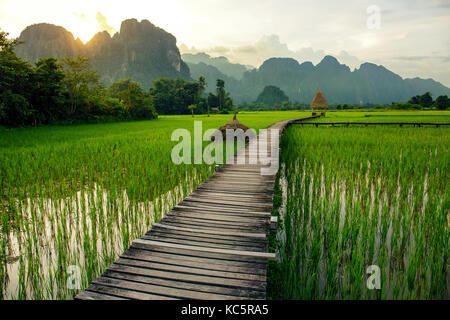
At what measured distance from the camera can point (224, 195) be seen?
12.4 feet

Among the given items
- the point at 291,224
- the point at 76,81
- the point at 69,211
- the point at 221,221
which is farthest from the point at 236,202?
the point at 76,81

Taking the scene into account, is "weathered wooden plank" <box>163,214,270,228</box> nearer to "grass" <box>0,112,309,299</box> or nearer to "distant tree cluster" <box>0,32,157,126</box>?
"grass" <box>0,112,309,299</box>

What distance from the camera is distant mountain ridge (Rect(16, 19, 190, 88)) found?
75.2m

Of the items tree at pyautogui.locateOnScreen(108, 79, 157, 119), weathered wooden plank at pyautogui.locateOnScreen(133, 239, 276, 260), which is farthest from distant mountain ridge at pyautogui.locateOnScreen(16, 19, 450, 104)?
weathered wooden plank at pyautogui.locateOnScreen(133, 239, 276, 260)

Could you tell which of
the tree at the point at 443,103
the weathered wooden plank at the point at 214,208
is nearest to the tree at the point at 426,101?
the tree at the point at 443,103

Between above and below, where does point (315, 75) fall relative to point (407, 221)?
above

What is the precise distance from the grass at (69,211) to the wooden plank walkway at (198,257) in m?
0.50

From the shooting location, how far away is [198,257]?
221 cm

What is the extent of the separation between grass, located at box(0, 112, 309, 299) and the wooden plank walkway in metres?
0.50

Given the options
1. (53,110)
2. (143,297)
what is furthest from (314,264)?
(53,110)

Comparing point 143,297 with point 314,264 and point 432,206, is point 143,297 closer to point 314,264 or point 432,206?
point 314,264

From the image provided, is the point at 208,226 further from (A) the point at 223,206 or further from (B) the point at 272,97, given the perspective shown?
(B) the point at 272,97

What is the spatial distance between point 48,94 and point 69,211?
52.8ft

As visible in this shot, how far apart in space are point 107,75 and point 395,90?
135m
